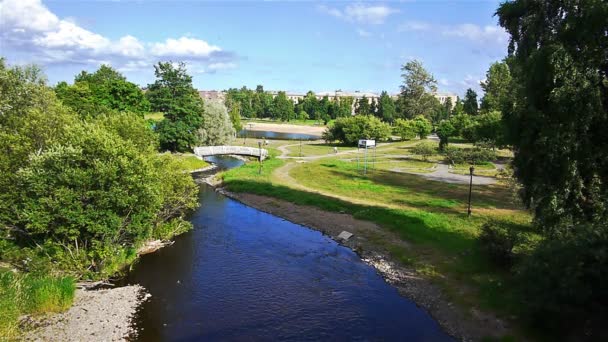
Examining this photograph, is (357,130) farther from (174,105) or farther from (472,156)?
(174,105)

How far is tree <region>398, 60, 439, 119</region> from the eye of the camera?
134 meters

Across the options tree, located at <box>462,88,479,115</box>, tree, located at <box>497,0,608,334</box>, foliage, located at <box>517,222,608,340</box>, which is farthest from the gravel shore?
tree, located at <box>462,88,479,115</box>

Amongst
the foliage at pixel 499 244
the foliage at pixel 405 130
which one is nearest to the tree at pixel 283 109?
the foliage at pixel 405 130

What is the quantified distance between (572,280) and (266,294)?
14.7 m

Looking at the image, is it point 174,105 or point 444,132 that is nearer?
point 174,105

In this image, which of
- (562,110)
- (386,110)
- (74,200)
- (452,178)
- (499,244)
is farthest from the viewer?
(386,110)

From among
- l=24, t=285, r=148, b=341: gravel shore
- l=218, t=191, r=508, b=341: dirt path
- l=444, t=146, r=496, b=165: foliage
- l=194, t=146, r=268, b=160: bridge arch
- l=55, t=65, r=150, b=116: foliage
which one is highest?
l=55, t=65, r=150, b=116: foliage

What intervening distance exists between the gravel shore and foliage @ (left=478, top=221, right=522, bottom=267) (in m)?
20.1

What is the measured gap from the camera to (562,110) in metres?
19.6

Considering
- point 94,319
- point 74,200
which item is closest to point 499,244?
point 94,319

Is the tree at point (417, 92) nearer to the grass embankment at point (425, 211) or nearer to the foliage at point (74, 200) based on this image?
the grass embankment at point (425, 211)

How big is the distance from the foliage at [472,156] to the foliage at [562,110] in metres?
45.8

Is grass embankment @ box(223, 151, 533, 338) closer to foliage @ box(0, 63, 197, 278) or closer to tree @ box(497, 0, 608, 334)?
tree @ box(497, 0, 608, 334)

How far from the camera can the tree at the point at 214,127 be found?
7694 centimetres
